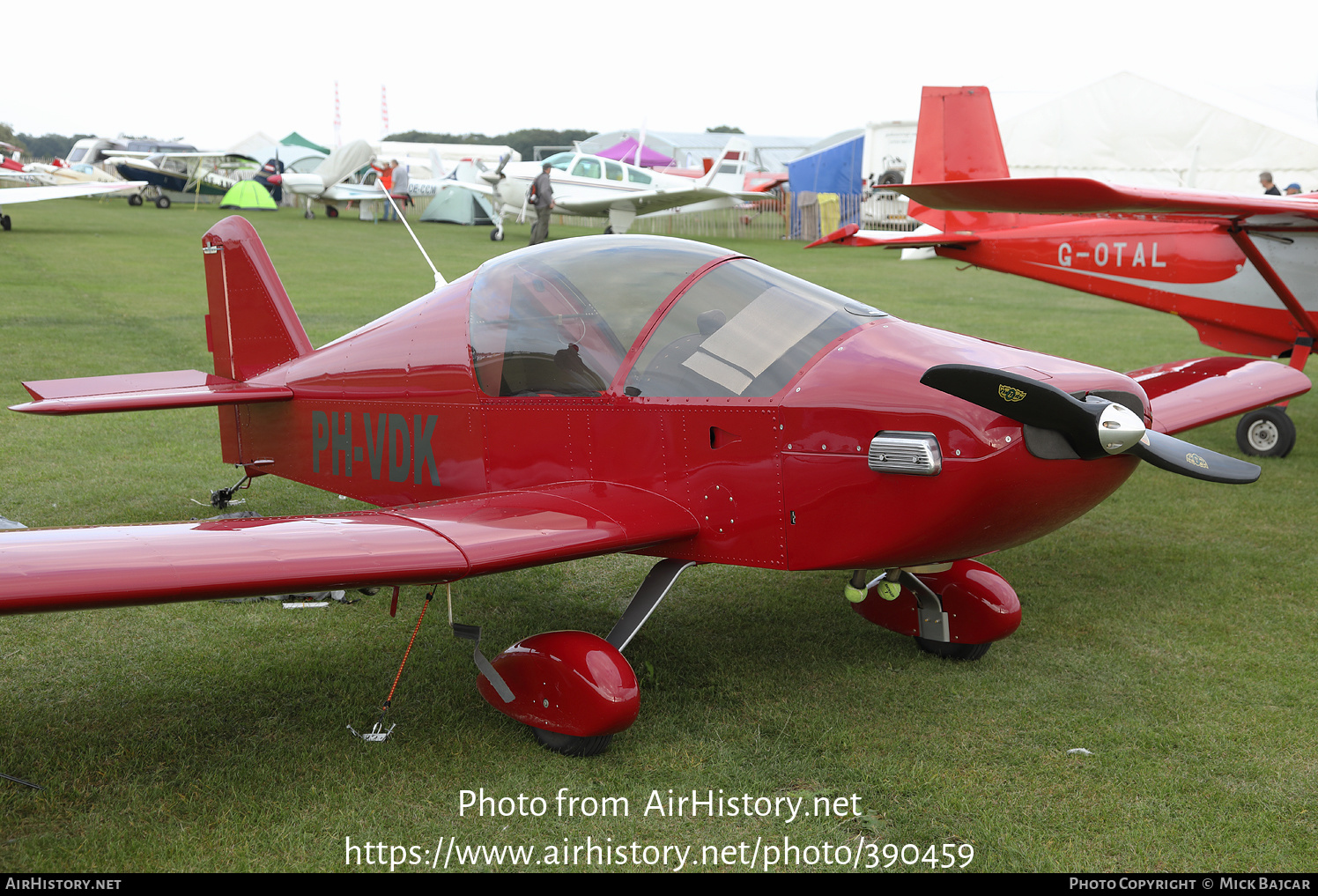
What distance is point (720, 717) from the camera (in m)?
3.96

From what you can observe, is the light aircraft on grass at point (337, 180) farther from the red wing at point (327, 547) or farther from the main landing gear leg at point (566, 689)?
the main landing gear leg at point (566, 689)

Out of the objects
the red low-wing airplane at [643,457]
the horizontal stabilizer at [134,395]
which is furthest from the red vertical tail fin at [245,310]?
the red low-wing airplane at [643,457]

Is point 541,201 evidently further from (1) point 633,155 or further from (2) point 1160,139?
(1) point 633,155

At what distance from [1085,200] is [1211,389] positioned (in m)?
1.39

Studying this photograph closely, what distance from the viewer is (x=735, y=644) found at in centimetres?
472

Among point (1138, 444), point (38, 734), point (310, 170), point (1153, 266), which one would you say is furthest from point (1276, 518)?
point (310, 170)

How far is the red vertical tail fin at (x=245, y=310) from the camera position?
19.3ft

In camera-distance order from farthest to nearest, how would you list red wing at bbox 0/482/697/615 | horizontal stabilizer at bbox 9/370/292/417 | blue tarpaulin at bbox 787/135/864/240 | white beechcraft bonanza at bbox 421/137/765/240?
blue tarpaulin at bbox 787/135/864/240
white beechcraft bonanza at bbox 421/137/765/240
horizontal stabilizer at bbox 9/370/292/417
red wing at bbox 0/482/697/615

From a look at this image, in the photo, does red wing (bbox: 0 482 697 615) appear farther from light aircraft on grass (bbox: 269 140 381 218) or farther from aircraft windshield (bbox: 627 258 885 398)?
light aircraft on grass (bbox: 269 140 381 218)

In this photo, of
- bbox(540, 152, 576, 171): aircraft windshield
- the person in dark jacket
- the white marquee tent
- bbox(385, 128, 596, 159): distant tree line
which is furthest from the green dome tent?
bbox(385, 128, 596, 159): distant tree line

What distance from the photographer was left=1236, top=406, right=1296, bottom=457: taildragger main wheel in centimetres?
855

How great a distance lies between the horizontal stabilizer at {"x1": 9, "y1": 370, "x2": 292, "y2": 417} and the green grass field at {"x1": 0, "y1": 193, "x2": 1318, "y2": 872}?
103 centimetres

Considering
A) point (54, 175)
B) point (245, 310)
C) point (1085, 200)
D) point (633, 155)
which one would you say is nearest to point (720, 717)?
point (245, 310)
